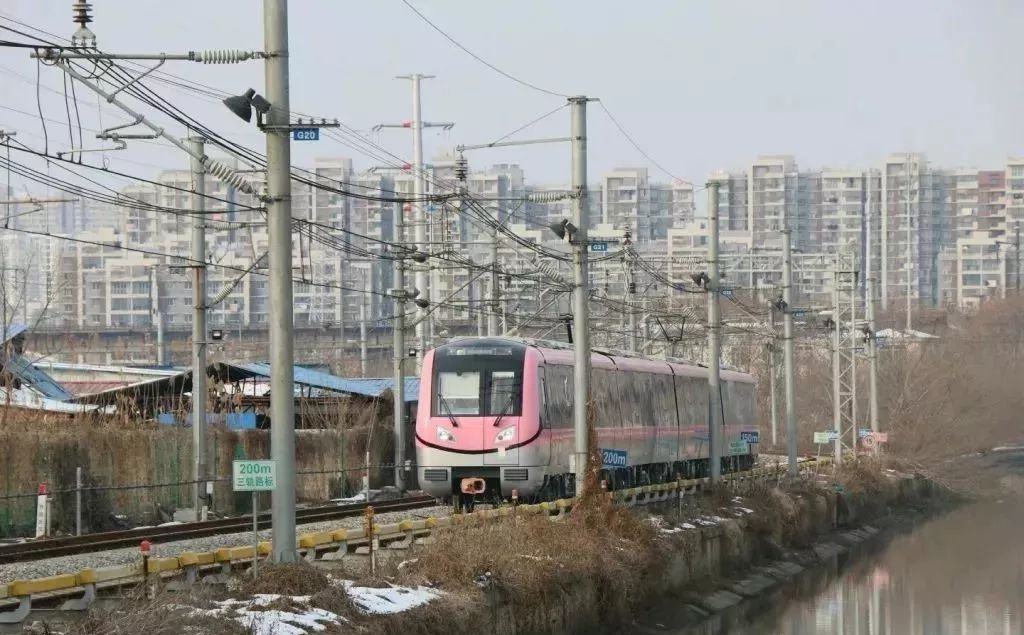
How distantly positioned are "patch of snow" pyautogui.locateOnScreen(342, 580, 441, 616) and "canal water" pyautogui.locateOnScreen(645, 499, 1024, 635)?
885cm

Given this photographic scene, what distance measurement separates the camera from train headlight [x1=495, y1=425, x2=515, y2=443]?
98.0 ft

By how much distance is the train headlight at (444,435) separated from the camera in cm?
2997

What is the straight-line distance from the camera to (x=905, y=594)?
3866 centimetres

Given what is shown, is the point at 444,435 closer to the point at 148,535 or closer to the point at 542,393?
the point at 542,393

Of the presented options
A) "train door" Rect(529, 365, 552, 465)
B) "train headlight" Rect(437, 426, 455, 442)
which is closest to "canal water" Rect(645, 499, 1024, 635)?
"train door" Rect(529, 365, 552, 465)

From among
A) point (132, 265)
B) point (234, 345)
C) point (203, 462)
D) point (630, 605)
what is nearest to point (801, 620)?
point (630, 605)

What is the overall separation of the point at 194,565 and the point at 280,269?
3.67 meters

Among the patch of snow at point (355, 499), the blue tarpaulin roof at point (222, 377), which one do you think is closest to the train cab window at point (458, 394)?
the patch of snow at point (355, 499)

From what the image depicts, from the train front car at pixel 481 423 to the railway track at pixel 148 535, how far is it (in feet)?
7.47

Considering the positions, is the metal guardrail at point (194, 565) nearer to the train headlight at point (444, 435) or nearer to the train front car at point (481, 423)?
the train front car at point (481, 423)

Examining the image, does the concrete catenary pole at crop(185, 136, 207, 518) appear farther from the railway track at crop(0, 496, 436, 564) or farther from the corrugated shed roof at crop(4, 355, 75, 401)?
the corrugated shed roof at crop(4, 355, 75, 401)

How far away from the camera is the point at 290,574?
1730 cm

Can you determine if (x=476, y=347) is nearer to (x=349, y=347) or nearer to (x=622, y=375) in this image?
(x=622, y=375)

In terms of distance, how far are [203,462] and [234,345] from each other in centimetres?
7507
